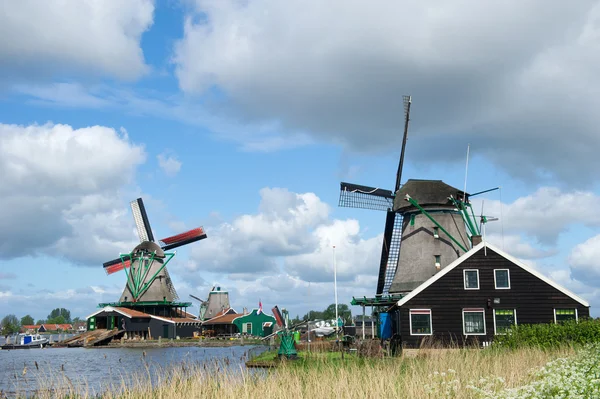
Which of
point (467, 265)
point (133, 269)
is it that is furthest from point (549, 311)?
point (133, 269)

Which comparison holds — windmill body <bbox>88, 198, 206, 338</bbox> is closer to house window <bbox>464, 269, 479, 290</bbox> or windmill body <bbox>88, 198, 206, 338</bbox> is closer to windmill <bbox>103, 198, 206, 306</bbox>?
windmill <bbox>103, 198, 206, 306</bbox>

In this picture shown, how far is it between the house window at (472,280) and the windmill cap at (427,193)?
287 inches

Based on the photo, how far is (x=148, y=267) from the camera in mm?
64438

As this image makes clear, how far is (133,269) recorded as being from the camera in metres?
65.0

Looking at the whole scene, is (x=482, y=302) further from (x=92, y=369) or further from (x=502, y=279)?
(x=92, y=369)

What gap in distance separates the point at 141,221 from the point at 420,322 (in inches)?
1829

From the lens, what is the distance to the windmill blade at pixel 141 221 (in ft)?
A: 225

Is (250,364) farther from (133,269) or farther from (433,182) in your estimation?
(133,269)

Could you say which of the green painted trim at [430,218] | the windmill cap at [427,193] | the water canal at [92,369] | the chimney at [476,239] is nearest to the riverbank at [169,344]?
the water canal at [92,369]

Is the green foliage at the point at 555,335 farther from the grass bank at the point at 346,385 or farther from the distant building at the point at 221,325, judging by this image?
the distant building at the point at 221,325

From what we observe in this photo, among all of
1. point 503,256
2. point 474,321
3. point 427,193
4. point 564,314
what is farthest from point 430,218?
point 564,314

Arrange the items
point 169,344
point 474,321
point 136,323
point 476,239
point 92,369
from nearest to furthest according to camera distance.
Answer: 1. point 474,321
2. point 92,369
3. point 476,239
4. point 169,344
5. point 136,323

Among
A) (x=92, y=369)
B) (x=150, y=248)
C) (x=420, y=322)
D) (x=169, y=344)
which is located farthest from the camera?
(x=150, y=248)

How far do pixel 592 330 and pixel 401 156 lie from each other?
22560mm
